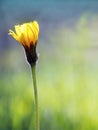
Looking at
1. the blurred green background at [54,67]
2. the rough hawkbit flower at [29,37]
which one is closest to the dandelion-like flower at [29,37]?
the rough hawkbit flower at [29,37]

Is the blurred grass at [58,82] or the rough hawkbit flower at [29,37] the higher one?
the rough hawkbit flower at [29,37]

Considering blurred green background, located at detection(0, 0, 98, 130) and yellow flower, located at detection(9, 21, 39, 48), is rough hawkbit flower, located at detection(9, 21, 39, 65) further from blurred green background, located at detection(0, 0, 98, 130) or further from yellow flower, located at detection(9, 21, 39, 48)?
blurred green background, located at detection(0, 0, 98, 130)

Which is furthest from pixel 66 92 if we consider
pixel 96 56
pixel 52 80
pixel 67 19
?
pixel 67 19

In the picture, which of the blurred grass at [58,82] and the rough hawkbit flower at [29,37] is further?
the blurred grass at [58,82]

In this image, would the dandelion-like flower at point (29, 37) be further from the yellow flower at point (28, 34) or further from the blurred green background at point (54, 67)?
the blurred green background at point (54, 67)

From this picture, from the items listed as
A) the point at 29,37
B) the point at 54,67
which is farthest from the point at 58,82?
the point at 29,37

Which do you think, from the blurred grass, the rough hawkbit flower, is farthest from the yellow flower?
the blurred grass

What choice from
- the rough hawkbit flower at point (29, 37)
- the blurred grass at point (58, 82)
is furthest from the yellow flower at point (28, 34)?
the blurred grass at point (58, 82)
